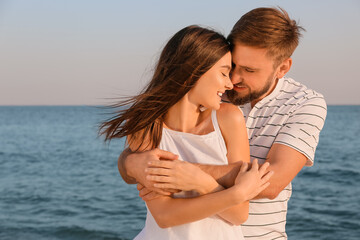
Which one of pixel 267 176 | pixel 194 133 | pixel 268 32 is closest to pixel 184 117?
pixel 194 133

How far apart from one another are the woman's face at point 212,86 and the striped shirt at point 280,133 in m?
0.46

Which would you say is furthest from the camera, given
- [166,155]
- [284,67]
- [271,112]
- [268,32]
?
[284,67]

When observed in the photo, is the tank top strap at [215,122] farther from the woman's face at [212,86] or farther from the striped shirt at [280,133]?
the striped shirt at [280,133]

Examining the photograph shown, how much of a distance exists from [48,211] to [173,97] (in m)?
10.5

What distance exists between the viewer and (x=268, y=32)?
2801 mm

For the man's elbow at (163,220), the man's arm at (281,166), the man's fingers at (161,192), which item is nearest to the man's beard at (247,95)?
the man's arm at (281,166)

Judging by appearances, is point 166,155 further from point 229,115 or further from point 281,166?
point 281,166

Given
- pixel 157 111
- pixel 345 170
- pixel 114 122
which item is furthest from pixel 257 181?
pixel 345 170

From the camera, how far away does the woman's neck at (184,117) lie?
241 centimetres

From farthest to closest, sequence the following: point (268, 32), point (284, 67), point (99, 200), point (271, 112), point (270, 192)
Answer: point (99, 200)
point (284, 67)
point (268, 32)
point (271, 112)
point (270, 192)

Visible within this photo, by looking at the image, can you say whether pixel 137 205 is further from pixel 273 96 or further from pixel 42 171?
pixel 273 96

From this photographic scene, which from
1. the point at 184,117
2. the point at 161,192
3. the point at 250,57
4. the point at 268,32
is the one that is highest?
the point at 268,32

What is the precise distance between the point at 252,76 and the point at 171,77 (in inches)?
27.4

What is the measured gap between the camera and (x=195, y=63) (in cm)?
229
